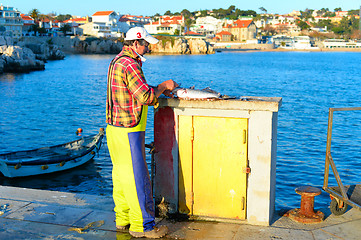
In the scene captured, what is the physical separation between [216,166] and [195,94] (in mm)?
1033

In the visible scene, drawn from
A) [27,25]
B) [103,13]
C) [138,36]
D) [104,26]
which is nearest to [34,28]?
[27,25]

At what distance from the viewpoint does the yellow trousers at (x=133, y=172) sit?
5605mm

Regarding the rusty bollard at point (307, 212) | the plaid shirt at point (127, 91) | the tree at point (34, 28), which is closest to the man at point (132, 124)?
the plaid shirt at point (127, 91)

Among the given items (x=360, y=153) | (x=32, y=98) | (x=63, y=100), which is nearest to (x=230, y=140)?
(x=360, y=153)

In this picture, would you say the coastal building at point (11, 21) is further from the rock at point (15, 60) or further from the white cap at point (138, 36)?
the white cap at point (138, 36)

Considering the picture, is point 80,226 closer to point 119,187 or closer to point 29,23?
point 119,187

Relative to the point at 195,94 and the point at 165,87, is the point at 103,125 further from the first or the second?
the point at 165,87

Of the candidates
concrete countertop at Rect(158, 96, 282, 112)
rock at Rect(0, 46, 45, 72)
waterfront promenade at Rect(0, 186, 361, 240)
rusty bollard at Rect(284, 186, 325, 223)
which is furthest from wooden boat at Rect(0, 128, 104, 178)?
rock at Rect(0, 46, 45, 72)

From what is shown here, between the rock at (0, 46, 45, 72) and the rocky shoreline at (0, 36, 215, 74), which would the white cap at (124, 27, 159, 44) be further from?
the rock at (0, 46, 45, 72)

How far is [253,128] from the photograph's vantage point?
592cm

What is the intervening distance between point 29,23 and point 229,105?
15473 cm

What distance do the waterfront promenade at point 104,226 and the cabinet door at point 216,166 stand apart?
248mm

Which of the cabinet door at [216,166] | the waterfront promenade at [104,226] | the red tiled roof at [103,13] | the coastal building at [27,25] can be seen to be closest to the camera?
the waterfront promenade at [104,226]

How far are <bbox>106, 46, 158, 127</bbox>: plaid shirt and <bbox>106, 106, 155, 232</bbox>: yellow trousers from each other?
0.12 meters
